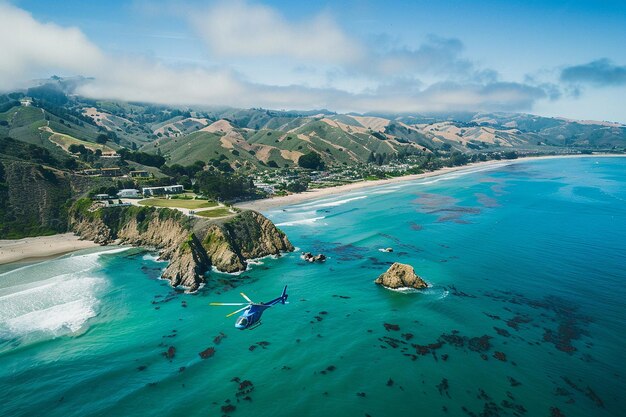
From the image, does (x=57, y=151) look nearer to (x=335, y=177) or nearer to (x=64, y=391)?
(x=335, y=177)

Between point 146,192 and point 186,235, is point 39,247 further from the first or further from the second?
point 146,192

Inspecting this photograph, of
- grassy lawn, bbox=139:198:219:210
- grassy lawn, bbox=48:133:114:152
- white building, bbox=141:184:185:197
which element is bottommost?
grassy lawn, bbox=139:198:219:210

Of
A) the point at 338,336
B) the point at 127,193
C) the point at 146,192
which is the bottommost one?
the point at 338,336

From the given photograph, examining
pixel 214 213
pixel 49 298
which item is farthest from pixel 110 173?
pixel 49 298

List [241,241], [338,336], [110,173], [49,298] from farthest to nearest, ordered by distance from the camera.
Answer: [110,173] < [241,241] < [49,298] < [338,336]

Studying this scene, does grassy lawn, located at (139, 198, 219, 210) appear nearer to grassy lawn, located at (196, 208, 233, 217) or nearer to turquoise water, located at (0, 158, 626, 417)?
grassy lawn, located at (196, 208, 233, 217)

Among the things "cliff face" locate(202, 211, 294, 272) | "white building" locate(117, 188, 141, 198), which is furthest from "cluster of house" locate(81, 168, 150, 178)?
"cliff face" locate(202, 211, 294, 272)

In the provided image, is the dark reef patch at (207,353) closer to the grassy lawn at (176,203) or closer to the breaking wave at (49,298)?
the breaking wave at (49,298)
